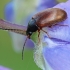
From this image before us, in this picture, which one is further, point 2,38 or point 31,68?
point 2,38

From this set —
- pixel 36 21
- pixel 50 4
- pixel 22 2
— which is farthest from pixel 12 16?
pixel 36 21

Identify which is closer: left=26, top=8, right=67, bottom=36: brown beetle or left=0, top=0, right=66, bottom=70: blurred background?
left=26, top=8, right=67, bottom=36: brown beetle

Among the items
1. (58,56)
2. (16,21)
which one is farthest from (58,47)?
(16,21)

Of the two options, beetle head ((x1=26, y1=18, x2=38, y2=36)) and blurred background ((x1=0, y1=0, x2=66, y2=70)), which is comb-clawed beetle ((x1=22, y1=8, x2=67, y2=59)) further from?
blurred background ((x1=0, y1=0, x2=66, y2=70))

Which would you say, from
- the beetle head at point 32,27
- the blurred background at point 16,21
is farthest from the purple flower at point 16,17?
the beetle head at point 32,27

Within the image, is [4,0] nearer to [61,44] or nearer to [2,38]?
[2,38]

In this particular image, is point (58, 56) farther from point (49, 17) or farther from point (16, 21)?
point (16, 21)

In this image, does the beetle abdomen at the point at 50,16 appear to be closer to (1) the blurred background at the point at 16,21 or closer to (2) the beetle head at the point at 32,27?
(2) the beetle head at the point at 32,27

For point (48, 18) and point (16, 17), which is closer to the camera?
point (48, 18)

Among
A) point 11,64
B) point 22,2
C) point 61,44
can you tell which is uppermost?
point 22,2

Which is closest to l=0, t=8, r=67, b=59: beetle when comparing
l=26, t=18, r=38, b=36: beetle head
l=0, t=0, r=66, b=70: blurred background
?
l=26, t=18, r=38, b=36: beetle head

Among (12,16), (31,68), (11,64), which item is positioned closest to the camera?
(31,68)
